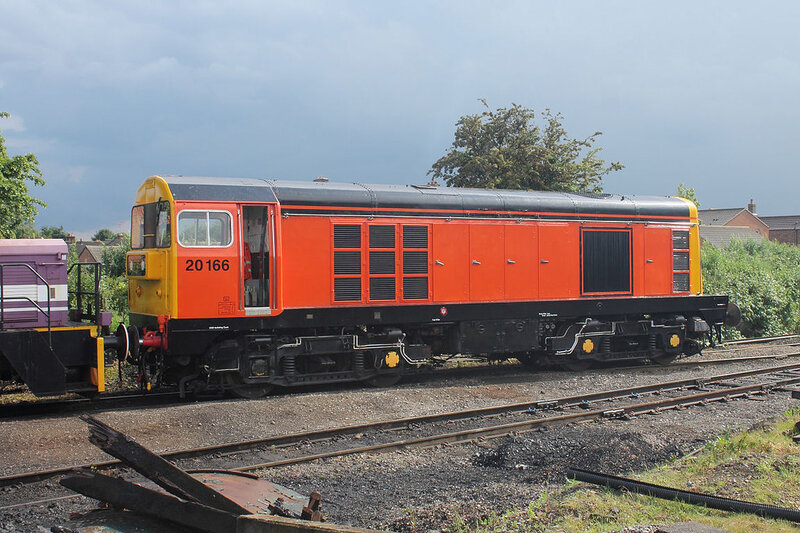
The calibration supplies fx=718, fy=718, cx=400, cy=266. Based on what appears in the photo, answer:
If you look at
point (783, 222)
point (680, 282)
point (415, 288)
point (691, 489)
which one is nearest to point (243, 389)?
point (415, 288)

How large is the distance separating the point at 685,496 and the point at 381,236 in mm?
7427

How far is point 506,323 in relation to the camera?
44.8 ft

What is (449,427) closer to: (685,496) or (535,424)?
(535,424)

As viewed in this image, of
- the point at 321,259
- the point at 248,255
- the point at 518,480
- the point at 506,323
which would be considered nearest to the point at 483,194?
the point at 506,323

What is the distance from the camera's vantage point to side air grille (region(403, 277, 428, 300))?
12773 mm

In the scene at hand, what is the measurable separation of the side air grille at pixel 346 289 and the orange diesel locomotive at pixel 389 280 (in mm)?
18

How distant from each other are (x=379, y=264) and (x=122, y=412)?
487cm

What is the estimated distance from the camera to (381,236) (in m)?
12.6

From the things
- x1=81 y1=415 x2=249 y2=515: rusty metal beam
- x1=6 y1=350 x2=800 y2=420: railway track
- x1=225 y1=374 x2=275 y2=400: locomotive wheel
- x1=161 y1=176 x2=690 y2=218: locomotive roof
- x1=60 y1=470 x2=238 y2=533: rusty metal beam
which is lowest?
x1=6 y1=350 x2=800 y2=420: railway track

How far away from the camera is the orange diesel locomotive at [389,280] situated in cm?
1109

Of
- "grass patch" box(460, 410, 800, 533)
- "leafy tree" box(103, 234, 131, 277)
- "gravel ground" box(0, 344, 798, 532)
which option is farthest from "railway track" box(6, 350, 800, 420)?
"leafy tree" box(103, 234, 131, 277)

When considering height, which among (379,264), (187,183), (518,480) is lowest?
(518,480)

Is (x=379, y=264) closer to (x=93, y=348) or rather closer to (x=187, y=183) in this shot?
(x=187, y=183)

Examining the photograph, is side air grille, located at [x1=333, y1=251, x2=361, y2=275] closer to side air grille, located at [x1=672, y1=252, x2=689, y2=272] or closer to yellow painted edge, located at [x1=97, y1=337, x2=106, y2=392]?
yellow painted edge, located at [x1=97, y1=337, x2=106, y2=392]
